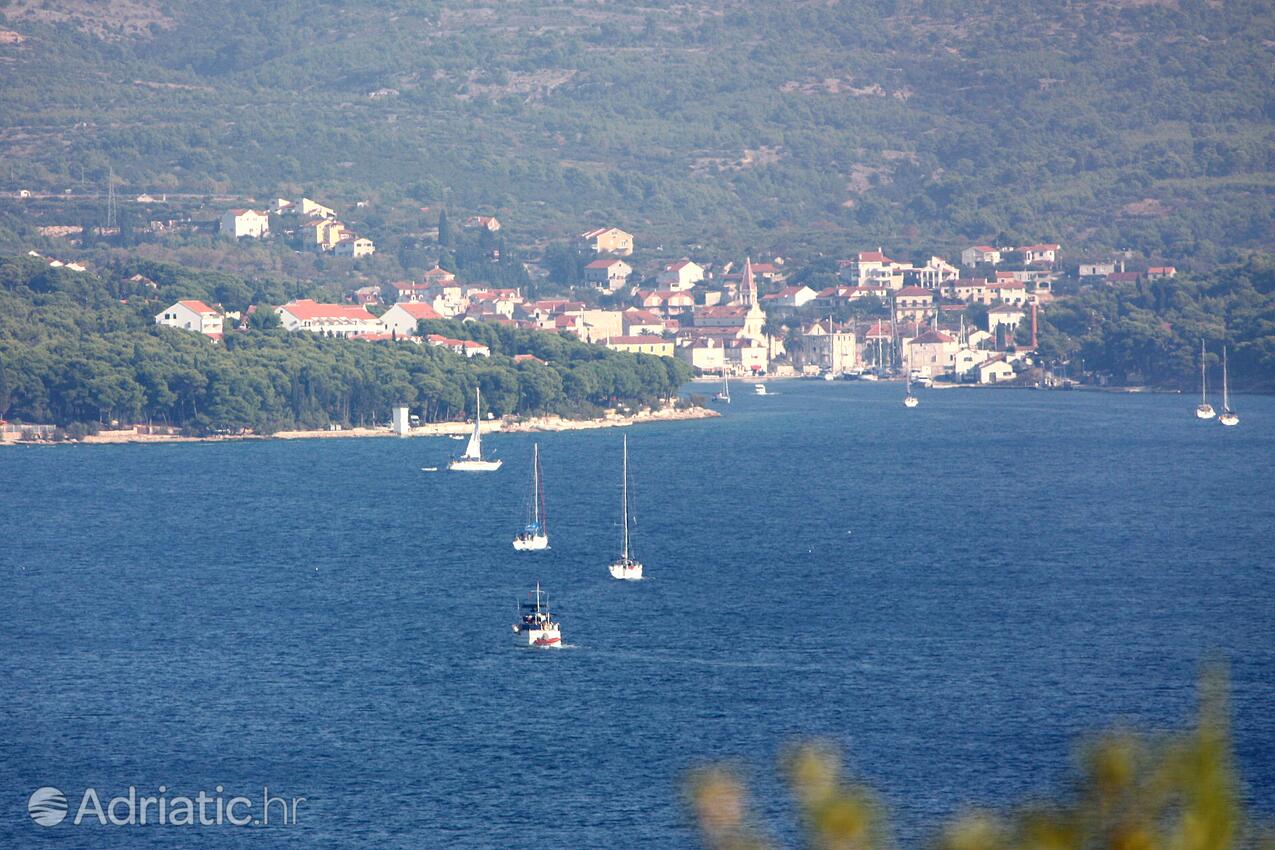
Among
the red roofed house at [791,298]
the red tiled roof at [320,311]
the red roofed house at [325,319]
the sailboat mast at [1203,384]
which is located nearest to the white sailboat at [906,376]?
the red roofed house at [791,298]

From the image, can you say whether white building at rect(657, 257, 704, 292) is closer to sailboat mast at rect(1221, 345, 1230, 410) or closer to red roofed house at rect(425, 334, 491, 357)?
sailboat mast at rect(1221, 345, 1230, 410)

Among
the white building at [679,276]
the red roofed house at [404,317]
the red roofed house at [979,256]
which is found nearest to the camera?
the red roofed house at [404,317]

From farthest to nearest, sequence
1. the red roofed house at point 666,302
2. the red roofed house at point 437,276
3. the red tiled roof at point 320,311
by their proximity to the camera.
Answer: the red roofed house at point 666,302 < the red roofed house at point 437,276 < the red tiled roof at point 320,311

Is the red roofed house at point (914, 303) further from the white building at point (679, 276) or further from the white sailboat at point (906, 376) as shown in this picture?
the white building at point (679, 276)

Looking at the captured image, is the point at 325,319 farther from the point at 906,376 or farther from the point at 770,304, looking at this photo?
the point at 770,304

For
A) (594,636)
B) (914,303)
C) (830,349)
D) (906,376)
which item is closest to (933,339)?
(906,376)

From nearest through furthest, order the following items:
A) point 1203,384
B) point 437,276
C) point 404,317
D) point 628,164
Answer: point 404,317
point 1203,384
point 437,276
point 628,164

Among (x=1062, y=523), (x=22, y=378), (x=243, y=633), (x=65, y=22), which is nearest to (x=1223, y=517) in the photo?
(x=1062, y=523)
